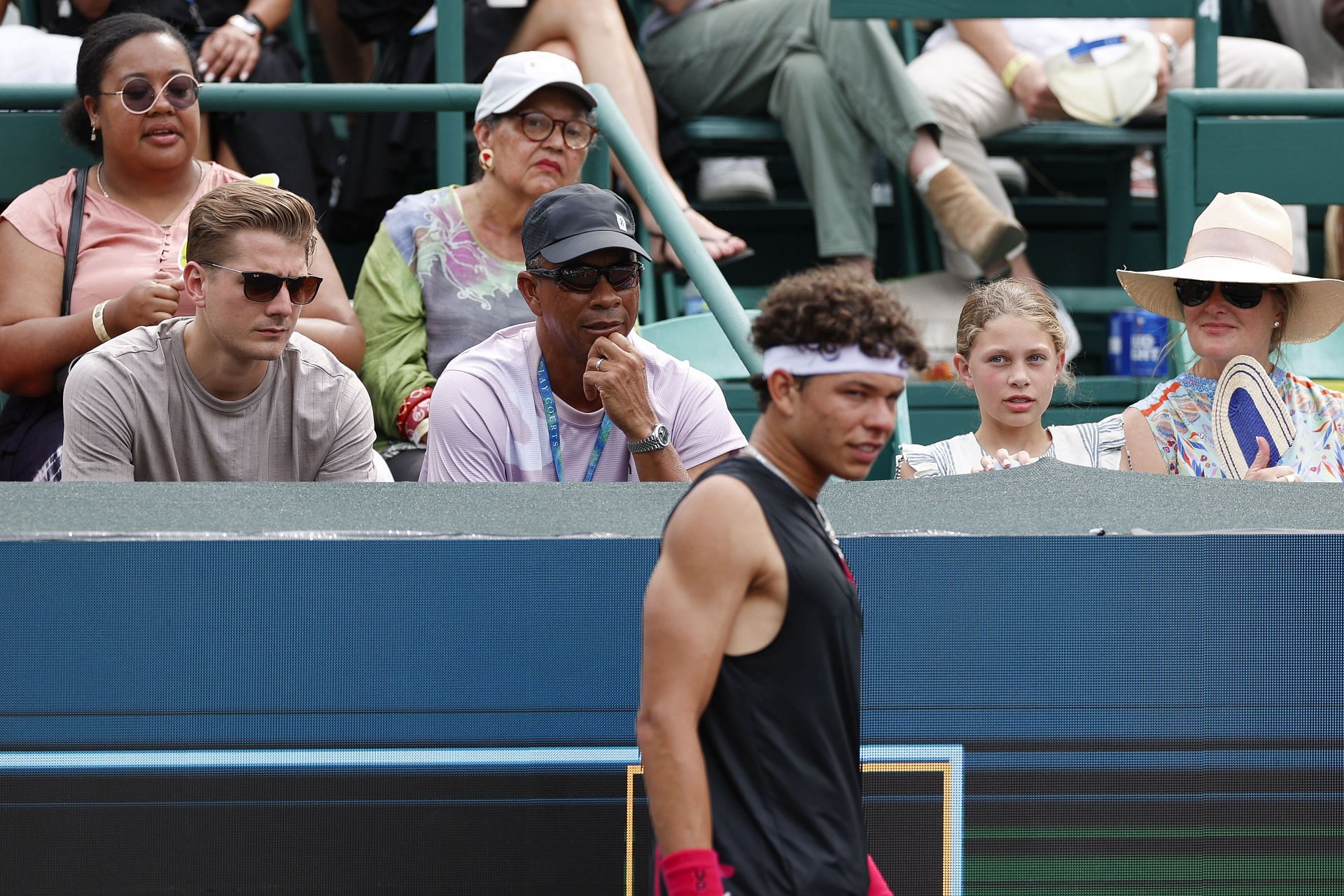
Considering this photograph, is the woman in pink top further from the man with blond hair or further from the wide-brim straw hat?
the wide-brim straw hat

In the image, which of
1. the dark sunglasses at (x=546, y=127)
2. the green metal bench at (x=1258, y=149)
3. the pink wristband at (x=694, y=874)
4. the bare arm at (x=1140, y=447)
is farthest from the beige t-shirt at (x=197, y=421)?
the green metal bench at (x=1258, y=149)

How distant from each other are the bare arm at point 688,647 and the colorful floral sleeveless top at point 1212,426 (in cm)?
169

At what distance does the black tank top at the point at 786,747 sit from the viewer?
6.71 feet

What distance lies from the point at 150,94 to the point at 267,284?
0.97 metres

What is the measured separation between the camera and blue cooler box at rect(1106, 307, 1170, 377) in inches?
207

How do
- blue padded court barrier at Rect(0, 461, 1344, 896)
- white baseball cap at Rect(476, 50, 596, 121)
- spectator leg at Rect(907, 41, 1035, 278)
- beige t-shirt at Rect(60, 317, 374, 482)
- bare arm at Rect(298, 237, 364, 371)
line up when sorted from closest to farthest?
blue padded court barrier at Rect(0, 461, 1344, 896)
beige t-shirt at Rect(60, 317, 374, 482)
bare arm at Rect(298, 237, 364, 371)
white baseball cap at Rect(476, 50, 596, 121)
spectator leg at Rect(907, 41, 1035, 278)

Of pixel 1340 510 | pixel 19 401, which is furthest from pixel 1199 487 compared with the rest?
pixel 19 401

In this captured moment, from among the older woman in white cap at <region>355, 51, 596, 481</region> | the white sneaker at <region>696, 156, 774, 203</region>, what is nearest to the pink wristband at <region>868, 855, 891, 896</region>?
the older woman in white cap at <region>355, 51, 596, 481</region>

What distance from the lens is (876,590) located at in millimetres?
2604

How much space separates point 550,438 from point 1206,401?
4.53ft

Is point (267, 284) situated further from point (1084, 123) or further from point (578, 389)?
point (1084, 123)

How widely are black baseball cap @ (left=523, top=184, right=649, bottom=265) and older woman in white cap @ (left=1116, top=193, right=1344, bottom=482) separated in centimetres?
115

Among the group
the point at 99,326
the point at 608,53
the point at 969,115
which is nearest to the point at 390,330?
the point at 99,326

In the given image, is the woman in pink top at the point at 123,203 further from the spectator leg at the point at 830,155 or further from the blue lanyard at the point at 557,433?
the spectator leg at the point at 830,155
